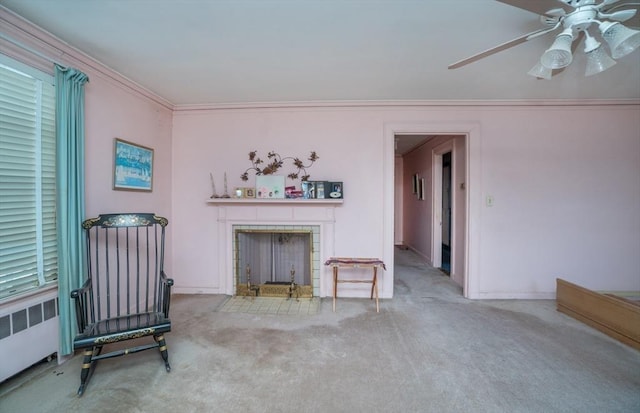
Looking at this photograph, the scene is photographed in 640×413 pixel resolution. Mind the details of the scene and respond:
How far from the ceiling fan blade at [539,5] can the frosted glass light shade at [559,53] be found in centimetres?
13

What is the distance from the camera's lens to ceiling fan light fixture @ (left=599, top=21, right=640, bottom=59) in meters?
1.30

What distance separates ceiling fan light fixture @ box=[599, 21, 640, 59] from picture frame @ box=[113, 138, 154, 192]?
139 inches

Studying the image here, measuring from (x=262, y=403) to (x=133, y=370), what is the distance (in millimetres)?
1021

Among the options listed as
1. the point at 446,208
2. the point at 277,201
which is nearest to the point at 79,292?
the point at 277,201

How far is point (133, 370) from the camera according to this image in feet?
6.24

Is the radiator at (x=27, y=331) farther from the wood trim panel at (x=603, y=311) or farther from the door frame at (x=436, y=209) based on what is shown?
the door frame at (x=436, y=209)

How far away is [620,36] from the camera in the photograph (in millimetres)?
1338

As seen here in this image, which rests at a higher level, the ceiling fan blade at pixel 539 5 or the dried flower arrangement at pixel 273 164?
the ceiling fan blade at pixel 539 5

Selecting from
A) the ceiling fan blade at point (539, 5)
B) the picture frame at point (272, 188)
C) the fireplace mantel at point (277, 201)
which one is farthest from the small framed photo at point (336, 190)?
the ceiling fan blade at point (539, 5)

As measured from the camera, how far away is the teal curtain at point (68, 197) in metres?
1.94

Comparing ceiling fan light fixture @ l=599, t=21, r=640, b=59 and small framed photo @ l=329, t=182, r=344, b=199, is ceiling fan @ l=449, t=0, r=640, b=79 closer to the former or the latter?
ceiling fan light fixture @ l=599, t=21, r=640, b=59

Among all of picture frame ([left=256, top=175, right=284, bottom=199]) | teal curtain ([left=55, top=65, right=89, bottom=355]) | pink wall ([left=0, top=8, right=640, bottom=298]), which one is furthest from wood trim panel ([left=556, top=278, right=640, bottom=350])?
teal curtain ([left=55, top=65, right=89, bottom=355])

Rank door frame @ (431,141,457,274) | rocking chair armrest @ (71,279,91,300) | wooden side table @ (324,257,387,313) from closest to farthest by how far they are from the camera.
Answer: rocking chair armrest @ (71,279,91,300)
wooden side table @ (324,257,387,313)
door frame @ (431,141,457,274)

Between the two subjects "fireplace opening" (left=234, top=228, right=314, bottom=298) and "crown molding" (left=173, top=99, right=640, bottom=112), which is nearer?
"crown molding" (left=173, top=99, right=640, bottom=112)
